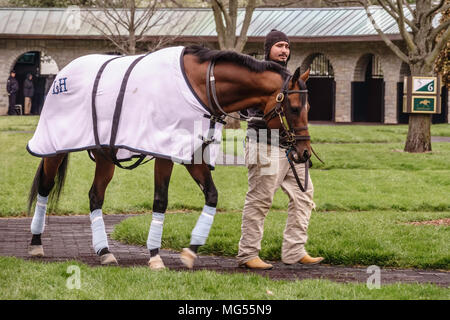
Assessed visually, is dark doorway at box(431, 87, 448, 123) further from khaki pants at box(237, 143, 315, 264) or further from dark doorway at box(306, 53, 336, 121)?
khaki pants at box(237, 143, 315, 264)

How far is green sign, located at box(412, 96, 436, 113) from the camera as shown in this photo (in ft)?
64.0

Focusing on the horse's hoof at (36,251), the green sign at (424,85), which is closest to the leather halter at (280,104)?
the horse's hoof at (36,251)

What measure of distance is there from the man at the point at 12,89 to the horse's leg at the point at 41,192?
2992 centimetres

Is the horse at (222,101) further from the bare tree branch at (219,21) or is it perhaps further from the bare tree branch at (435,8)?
the bare tree branch at (219,21)

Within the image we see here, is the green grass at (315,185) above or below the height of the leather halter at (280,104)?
below

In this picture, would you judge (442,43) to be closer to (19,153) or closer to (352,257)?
(19,153)

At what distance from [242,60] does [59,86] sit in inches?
76.8

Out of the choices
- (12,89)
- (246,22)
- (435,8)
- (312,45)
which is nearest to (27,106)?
(12,89)

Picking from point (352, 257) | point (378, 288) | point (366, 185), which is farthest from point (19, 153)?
point (378, 288)

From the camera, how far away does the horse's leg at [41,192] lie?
7.38 m

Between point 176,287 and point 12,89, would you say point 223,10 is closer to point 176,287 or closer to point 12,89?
point 12,89

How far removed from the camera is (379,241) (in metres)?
7.67

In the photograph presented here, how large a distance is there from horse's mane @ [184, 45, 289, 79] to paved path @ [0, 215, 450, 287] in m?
1.76

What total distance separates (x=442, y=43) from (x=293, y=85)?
44.1 feet
